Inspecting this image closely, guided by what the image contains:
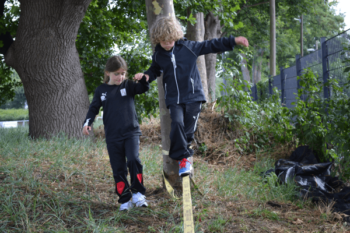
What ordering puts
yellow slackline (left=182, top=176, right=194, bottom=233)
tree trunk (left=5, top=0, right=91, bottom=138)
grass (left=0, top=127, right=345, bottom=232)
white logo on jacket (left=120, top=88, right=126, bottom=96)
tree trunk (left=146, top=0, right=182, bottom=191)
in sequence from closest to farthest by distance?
yellow slackline (left=182, top=176, right=194, bottom=233), grass (left=0, top=127, right=345, bottom=232), white logo on jacket (left=120, top=88, right=126, bottom=96), tree trunk (left=146, top=0, right=182, bottom=191), tree trunk (left=5, top=0, right=91, bottom=138)

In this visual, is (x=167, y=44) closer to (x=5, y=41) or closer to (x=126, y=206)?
(x=126, y=206)

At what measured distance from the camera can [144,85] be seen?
11.1 ft

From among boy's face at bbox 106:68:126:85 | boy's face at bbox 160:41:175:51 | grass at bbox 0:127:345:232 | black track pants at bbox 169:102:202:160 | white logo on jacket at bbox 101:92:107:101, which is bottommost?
grass at bbox 0:127:345:232

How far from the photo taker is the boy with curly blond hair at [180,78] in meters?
3.09

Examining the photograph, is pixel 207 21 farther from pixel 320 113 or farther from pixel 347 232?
pixel 347 232

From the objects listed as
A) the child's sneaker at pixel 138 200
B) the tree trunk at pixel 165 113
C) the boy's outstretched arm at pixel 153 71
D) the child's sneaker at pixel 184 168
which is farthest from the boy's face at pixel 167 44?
the child's sneaker at pixel 138 200

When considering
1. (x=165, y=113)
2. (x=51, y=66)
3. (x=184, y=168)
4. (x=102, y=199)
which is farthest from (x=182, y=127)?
(x=51, y=66)

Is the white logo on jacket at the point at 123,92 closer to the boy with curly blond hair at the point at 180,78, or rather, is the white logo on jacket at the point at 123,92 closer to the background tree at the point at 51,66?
the boy with curly blond hair at the point at 180,78

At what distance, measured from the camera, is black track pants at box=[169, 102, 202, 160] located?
3.05 metres

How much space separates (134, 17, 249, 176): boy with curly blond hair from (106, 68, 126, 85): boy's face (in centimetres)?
31

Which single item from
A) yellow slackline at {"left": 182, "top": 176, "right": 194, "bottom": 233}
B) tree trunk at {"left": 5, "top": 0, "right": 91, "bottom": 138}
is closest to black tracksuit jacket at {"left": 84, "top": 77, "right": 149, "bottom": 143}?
yellow slackline at {"left": 182, "top": 176, "right": 194, "bottom": 233}

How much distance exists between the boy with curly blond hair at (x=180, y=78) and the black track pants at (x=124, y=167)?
41 centimetres

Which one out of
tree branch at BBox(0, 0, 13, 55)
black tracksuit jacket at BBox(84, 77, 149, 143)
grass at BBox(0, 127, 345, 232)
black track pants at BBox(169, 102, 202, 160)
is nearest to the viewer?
grass at BBox(0, 127, 345, 232)

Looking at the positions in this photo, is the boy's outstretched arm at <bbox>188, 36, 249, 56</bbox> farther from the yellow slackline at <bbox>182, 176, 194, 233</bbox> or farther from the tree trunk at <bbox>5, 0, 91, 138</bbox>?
the tree trunk at <bbox>5, 0, 91, 138</bbox>
